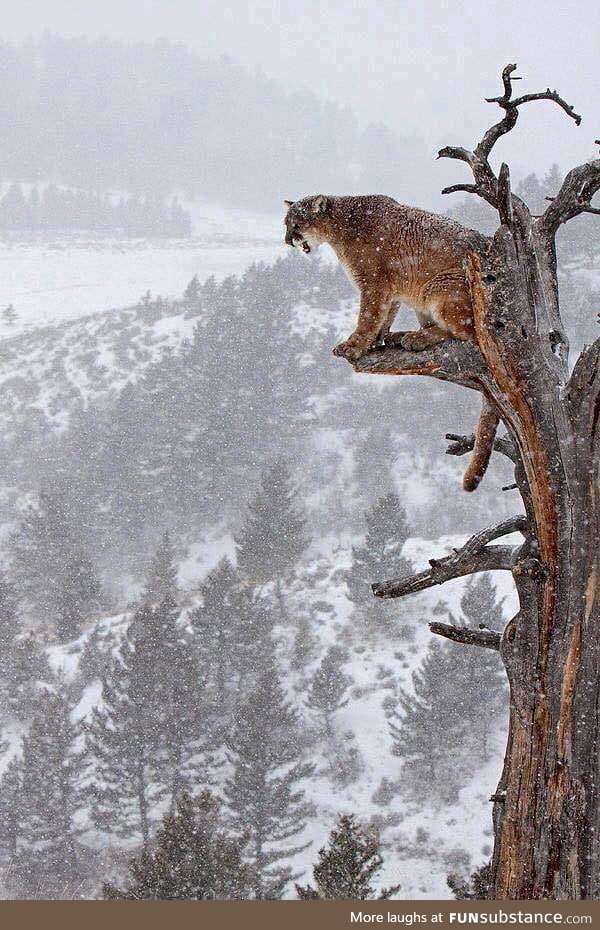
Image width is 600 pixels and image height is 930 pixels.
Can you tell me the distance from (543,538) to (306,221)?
3070 mm

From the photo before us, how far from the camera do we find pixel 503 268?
433 cm

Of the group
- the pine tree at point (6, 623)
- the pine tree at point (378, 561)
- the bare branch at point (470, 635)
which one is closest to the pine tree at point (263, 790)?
the pine tree at point (378, 561)

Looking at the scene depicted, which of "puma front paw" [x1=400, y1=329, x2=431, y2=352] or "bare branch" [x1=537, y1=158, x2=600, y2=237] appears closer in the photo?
"bare branch" [x1=537, y1=158, x2=600, y2=237]

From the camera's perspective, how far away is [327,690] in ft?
88.5

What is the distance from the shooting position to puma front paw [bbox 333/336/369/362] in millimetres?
4996

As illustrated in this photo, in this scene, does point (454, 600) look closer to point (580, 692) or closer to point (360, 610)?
point (360, 610)

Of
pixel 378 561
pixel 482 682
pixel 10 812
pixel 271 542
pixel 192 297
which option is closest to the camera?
pixel 10 812

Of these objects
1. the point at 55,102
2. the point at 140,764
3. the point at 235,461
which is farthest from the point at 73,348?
the point at 55,102

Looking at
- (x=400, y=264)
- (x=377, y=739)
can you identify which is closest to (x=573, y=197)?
(x=400, y=264)

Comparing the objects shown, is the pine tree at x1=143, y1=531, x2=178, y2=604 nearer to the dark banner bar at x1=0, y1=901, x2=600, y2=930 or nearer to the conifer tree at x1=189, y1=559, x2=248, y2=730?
the conifer tree at x1=189, y1=559, x2=248, y2=730

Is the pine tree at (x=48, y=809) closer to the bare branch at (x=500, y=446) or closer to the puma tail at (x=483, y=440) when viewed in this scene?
the bare branch at (x=500, y=446)

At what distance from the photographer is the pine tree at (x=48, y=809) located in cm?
2330

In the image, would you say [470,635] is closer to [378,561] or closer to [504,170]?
[504,170]

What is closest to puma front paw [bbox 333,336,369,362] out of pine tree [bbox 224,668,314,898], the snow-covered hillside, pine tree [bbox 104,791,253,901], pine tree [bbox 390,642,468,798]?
pine tree [bbox 104,791,253,901]
